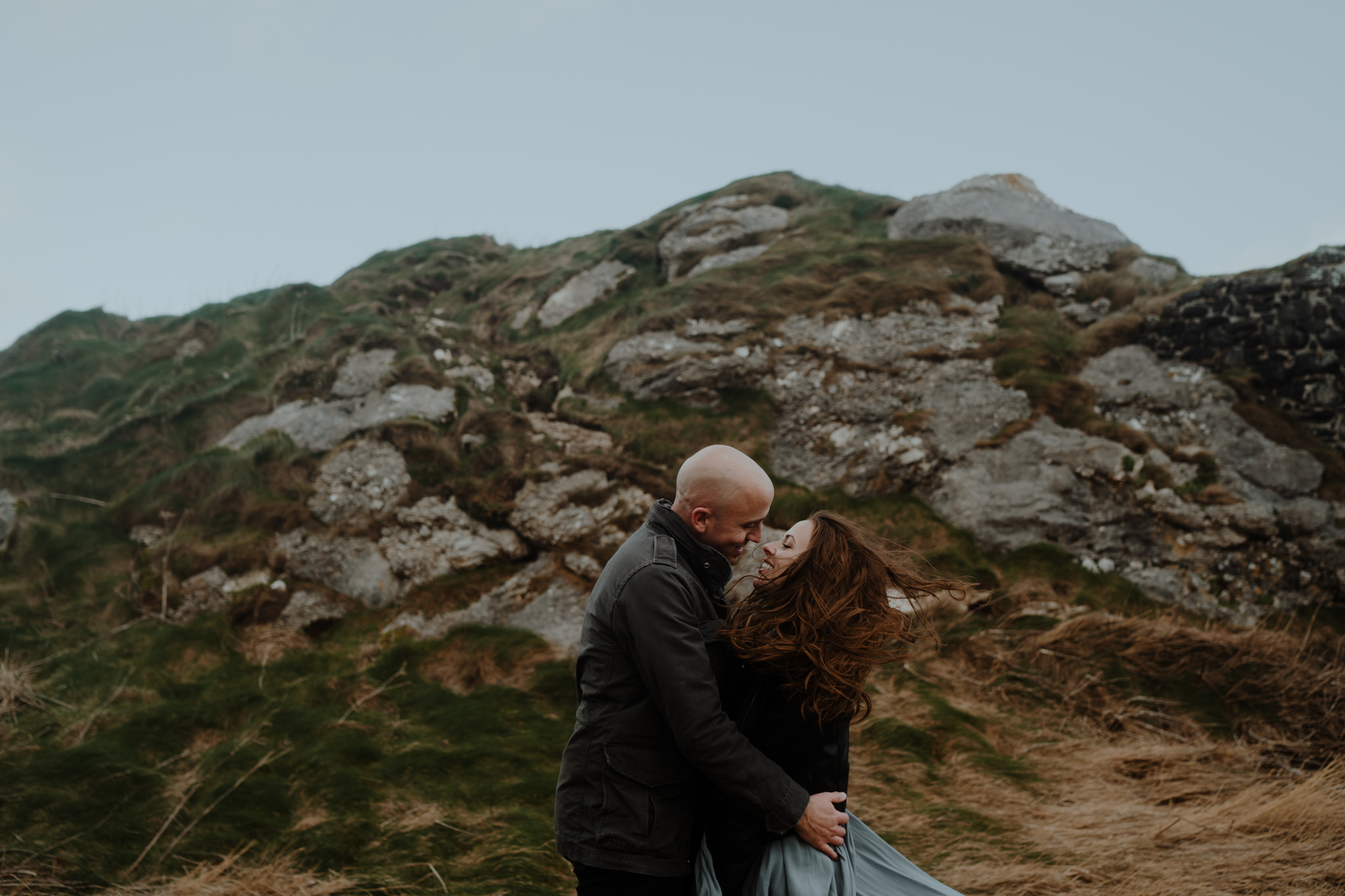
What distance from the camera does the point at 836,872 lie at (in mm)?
2535

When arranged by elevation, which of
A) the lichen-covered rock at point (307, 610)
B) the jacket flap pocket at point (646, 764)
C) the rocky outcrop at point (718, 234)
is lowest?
the lichen-covered rock at point (307, 610)

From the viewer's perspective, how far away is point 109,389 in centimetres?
1583

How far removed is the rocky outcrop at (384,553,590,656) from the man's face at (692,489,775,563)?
6273 millimetres

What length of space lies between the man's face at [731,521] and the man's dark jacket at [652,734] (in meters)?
0.07

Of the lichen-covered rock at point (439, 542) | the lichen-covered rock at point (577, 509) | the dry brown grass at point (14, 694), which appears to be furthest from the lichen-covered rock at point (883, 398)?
the dry brown grass at point (14, 694)

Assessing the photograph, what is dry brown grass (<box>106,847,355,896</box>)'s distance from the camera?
4621 millimetres

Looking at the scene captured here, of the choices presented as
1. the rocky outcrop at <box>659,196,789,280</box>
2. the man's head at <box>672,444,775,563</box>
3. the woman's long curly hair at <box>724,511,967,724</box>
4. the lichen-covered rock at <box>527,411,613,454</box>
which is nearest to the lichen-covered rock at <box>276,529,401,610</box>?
the lichen-covered rock at <box>527,411,613,454</box>

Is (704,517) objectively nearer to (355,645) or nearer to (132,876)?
(132,876)

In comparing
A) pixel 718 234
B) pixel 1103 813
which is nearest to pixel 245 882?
pixel 1103 813

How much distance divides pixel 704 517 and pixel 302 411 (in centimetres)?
1222

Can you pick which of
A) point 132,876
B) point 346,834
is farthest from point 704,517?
point 132,876

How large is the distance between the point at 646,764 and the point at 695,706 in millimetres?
424

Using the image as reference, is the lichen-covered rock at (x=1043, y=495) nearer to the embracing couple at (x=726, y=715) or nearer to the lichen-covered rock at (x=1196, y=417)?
the lichen-covered rock at (x=1196, y=417)

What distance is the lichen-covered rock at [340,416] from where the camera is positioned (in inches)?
470
